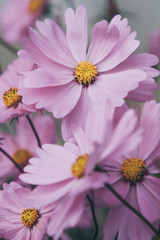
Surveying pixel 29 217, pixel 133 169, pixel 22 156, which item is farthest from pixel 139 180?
pixel 22 156

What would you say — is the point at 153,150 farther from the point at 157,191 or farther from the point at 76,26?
the point at 76,26

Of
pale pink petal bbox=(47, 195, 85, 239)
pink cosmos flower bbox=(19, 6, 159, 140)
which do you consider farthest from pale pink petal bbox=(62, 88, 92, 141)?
pale pink petal bbox=(47, 195, 85, 239)

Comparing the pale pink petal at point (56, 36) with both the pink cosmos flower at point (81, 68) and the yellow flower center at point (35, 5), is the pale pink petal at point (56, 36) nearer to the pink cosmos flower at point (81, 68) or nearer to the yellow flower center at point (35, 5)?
the pink cosmos flower at point (81, 68)

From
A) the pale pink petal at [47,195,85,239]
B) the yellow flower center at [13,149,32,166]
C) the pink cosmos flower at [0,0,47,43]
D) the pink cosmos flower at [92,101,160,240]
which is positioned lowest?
the pale pink petal at [47,195,85,239]

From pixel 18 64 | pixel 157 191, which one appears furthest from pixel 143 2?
pixel 157 191

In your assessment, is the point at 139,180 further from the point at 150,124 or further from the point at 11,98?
the point at 11,98

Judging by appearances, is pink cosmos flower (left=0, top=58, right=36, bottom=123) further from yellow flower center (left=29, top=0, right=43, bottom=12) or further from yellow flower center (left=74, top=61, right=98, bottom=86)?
yellow flower center (left=29, top=0, right=43, bottom=12)

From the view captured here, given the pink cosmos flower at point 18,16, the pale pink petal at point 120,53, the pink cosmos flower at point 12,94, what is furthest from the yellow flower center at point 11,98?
the pink cosmos flower at point 18,16
